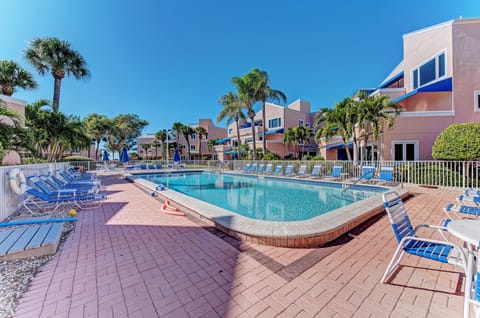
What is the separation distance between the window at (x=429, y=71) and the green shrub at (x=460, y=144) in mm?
7283

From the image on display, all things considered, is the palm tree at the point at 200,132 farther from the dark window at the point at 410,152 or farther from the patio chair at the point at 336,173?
the dark window at the point at 410,152

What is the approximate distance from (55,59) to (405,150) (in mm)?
27540

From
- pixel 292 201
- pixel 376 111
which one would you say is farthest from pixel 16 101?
pixel 376 111

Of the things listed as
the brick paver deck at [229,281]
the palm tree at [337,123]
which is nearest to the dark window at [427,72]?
the palm tree at [337,123]

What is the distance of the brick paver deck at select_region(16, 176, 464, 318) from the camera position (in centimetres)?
208

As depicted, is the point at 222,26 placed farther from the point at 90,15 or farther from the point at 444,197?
the point at 444,197

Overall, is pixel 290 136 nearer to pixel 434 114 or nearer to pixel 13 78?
pixel 434 114

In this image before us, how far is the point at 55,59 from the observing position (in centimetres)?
1644

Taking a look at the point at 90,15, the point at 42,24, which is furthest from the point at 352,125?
the point at 42,24

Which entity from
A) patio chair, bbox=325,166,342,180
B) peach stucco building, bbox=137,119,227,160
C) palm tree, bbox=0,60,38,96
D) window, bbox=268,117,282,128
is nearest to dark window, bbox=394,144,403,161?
patio chair, bbox=325,166,342,180

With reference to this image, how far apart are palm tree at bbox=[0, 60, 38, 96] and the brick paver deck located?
18.9 metres

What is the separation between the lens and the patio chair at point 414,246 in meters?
2.15

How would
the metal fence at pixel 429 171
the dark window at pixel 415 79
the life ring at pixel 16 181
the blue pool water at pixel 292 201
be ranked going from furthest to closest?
1. the dark window at pixel 415 79
2. the metal fence at pixel 429 171
3. the blue pool water at pixel 292 201
4. the life ring at pixel 16 181

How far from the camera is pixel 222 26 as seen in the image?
18953 millimetres
